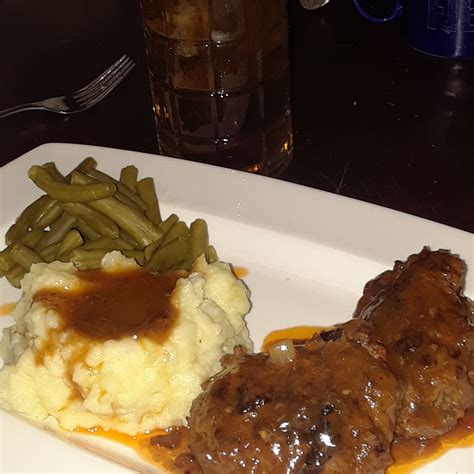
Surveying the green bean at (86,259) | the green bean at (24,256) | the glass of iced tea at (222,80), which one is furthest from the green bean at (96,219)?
the glass of iced tea at (222,80)

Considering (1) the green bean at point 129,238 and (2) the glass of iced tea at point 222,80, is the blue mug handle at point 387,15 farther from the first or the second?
(1) the green bean at point 129,238

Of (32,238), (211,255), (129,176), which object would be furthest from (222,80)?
(32,238)

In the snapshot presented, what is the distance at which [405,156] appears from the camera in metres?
4.35

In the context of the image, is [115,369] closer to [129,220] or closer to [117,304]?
[117,304]

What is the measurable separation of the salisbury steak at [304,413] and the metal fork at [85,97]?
2322 mm

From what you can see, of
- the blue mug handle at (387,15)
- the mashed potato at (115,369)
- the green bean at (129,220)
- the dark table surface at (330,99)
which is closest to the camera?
the mashed potato at (115,369)

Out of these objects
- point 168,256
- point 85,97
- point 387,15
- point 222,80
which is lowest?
point 85,97

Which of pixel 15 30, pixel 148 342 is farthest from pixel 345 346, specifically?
pixel 15 30

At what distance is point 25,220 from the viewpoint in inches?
141

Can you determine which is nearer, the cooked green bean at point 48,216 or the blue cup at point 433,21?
the cooked green bean at point 48,216

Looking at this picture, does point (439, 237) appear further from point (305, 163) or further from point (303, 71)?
point (303, 71)

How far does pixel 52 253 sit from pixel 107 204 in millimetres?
283

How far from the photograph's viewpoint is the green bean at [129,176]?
367cm

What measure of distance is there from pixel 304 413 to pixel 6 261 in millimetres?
1390
